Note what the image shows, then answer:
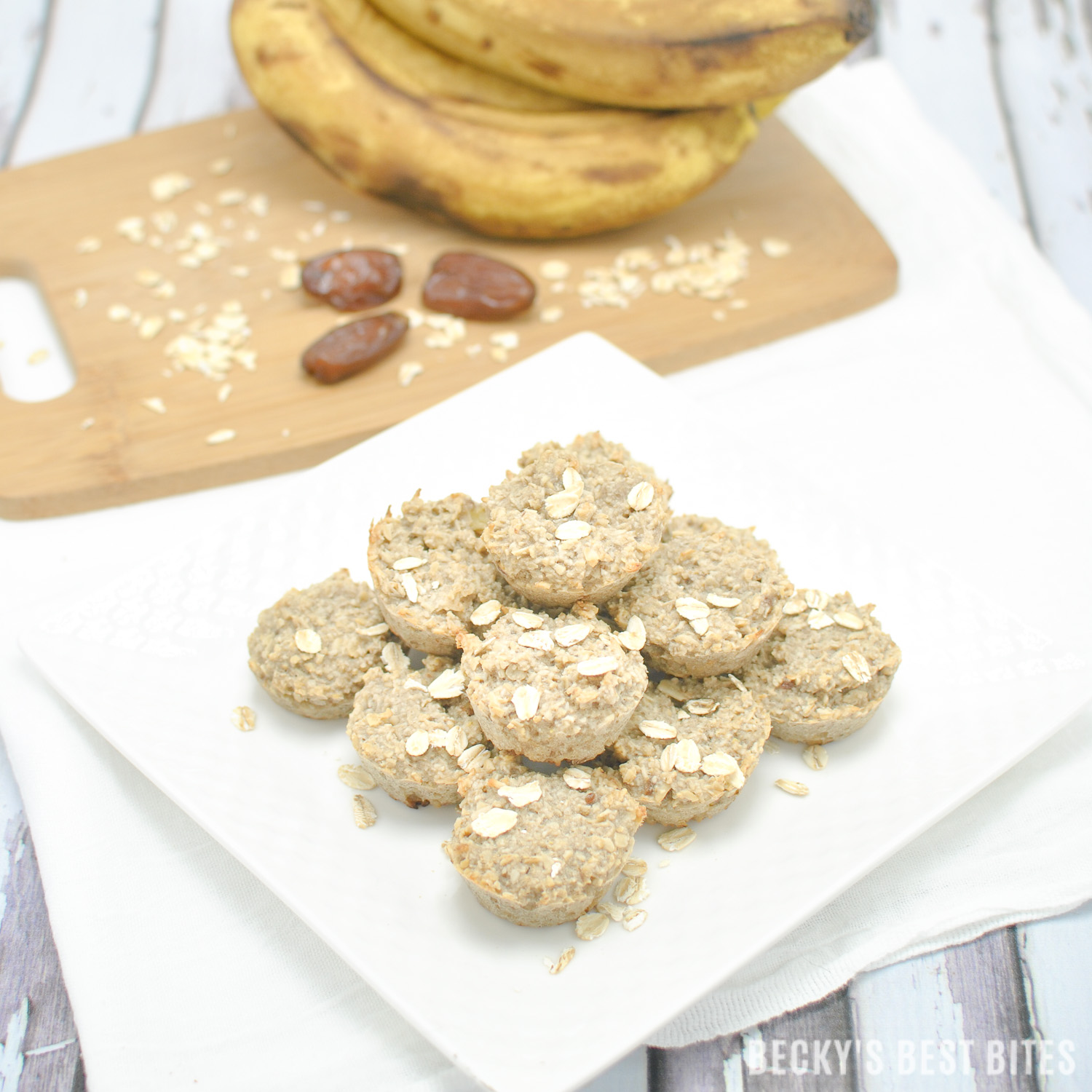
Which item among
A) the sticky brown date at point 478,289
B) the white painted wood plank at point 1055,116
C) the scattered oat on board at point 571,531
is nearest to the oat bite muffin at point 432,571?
the scattered oat on board at point 571,531

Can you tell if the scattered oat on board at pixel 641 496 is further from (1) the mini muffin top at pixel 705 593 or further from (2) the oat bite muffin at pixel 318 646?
(2) the oat bite muffin at pixel 318 646

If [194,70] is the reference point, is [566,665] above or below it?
below

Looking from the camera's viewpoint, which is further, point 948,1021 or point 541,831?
point 948,1021

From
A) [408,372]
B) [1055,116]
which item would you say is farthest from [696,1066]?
[1055,116]

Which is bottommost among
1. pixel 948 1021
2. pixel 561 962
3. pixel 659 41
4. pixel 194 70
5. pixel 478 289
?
pixel 948 1021

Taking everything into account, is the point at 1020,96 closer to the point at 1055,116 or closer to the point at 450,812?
the point at 1055,116

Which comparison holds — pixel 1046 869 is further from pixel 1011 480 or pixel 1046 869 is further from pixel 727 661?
pixel 1011 480

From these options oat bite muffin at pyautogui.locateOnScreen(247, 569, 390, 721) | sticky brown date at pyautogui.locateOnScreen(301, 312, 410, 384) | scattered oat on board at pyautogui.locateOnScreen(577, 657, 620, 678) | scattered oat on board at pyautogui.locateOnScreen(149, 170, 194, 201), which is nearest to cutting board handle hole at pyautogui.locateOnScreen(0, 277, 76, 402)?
scattered oat on board at pyautogui.locateOnScreen(149, 170, 194, 201)

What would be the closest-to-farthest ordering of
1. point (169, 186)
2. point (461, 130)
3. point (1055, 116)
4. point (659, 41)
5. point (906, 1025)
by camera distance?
point (906, 1025), point (659, 41), point (461, 130), point (169, 186), point (1055, 116)
